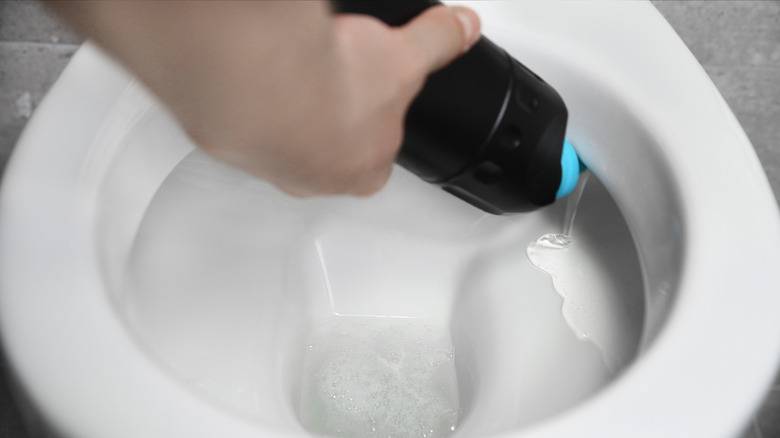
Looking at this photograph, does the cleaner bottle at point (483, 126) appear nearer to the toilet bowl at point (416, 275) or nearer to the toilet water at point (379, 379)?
the toilet bowl at point (416, 275)

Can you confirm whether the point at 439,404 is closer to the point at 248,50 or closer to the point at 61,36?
the point at 248,50

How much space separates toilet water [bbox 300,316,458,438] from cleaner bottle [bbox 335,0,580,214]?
0.18m

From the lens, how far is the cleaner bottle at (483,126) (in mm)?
359

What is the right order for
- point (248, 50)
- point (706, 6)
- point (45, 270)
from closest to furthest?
1. point (248, 50)
2. point (45, 270)
3. point (706, 6)

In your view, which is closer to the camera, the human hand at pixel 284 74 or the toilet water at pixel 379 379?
the human hand at pixel 284 74

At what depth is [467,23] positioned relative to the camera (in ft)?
1.05

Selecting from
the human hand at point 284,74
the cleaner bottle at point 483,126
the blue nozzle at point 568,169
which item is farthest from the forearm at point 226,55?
the blue nozzle at point 568,169

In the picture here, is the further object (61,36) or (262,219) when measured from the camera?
(61,36)

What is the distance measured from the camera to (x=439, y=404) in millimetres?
540

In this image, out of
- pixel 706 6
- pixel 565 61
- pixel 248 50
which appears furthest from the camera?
pixel 706 6

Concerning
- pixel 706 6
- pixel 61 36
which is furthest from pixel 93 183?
pixel 706 6

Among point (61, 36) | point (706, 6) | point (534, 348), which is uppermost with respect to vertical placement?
point (706, 6)

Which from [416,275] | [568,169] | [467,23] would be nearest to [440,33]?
[467,23]

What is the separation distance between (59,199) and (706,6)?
24.4 inches
